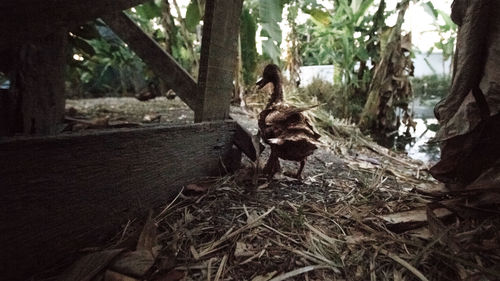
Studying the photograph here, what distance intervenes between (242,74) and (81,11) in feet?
11.5

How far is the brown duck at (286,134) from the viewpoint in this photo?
1.60 m

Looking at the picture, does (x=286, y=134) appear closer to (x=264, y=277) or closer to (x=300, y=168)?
(x=300, y=168)

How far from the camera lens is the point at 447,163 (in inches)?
54.7

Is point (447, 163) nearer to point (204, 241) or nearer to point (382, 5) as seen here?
point (204, 241)

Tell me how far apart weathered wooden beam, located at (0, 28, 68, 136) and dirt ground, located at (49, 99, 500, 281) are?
0.82m

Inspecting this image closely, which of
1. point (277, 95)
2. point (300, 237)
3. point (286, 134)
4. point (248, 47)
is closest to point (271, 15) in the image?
point (277, 95)

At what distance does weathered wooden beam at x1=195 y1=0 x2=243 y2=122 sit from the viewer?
4.96 feet

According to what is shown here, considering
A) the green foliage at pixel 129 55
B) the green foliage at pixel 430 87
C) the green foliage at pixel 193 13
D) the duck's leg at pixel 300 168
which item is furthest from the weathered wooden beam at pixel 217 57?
the green foliage at pixel 430 87

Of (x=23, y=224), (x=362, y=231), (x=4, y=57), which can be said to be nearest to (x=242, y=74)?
(x=4, y=57)

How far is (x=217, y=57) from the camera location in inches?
63.1

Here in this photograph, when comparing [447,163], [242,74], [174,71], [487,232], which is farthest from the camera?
[242,74]

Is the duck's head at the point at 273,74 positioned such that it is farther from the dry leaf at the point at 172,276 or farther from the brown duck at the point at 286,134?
the dry leaf at the point at 172,276

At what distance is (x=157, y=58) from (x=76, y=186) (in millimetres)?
1151

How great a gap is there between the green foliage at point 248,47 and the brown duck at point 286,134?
2.74m
